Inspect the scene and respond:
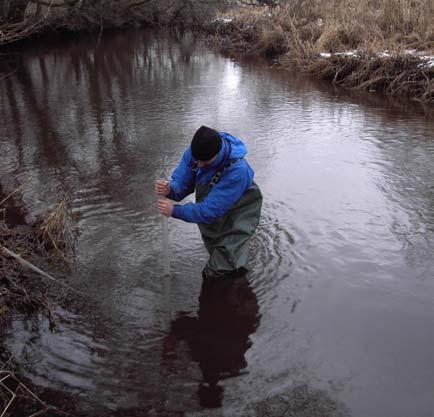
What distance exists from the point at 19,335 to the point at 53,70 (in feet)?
43.1

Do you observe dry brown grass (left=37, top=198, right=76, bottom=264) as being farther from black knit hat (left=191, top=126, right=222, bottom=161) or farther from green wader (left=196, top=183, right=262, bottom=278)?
black knit hat (left=191, top=126, right=222, bottom=161)

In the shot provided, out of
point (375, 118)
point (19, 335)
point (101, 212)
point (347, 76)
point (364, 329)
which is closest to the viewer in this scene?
point (19, 335)

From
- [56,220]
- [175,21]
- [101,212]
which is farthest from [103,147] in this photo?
[175,21]

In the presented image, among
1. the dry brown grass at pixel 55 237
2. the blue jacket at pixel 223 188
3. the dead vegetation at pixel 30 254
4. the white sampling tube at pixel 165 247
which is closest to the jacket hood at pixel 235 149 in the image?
the blue jacket at pixel 223 188

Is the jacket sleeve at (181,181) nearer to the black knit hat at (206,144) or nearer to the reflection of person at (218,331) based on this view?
the black knit hat at (206,144)

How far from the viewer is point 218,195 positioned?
3.89 metres

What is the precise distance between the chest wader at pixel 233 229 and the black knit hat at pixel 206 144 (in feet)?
1.55

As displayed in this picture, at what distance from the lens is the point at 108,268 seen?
4.65 meters

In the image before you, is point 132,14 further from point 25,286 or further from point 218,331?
point 218,331

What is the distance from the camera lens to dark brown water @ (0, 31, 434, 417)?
11.2 ft

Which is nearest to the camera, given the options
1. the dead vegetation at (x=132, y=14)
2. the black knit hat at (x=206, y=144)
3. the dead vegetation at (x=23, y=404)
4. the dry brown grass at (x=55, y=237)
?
the dead vegetation at (x=23, y=404)

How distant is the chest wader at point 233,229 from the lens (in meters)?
4.16

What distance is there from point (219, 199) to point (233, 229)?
0.40 m

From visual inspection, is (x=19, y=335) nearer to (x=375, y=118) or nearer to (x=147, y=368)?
(x=147, y=368)
